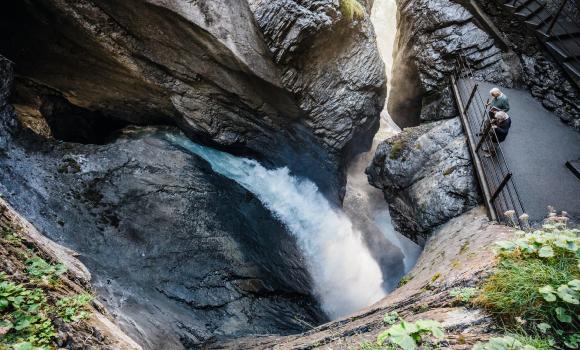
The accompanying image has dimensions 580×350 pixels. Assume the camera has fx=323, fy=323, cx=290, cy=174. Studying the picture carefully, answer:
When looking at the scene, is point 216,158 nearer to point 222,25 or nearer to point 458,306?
point 222,25

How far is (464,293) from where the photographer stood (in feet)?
13.2

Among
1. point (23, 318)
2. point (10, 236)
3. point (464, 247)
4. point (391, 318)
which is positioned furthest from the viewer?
point (464, 247)

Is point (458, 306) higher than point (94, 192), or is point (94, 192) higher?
point (458, 306)

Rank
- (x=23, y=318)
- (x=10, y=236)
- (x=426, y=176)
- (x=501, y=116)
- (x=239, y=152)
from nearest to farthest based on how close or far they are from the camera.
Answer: (x=23, y=318) → (x=10, y=236) → (x=501, y=116) → (x=426, y=176) → (x=239, y=152)

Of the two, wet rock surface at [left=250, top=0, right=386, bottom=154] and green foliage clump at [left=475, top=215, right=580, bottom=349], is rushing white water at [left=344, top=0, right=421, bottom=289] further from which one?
green foliage clump at [left=475, top=215, right=580, bottom=349]

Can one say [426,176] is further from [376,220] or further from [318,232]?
[376,220]

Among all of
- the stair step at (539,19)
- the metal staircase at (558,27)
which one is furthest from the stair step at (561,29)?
the stair step at (539,19)

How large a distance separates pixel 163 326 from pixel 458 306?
660cm

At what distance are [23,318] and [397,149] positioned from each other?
10.8 m

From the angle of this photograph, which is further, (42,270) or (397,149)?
(397,149)

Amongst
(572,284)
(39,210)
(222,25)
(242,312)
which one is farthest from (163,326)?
(222,25)

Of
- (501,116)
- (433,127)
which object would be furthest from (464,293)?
(433,127)

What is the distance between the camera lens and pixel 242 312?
9719 mm

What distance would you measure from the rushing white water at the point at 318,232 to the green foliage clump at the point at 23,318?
29.9 feet
